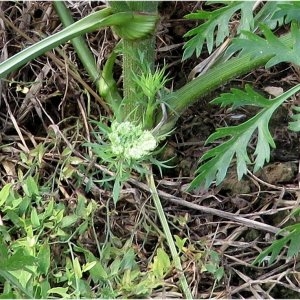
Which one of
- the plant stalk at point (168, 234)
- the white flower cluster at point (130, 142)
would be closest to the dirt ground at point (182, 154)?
the plant stalk at point (168, 234)

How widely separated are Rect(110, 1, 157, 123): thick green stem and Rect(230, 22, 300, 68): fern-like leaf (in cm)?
22

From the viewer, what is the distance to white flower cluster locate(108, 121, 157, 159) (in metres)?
1.20

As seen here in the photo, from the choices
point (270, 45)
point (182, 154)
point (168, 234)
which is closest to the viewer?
point (270, 45)

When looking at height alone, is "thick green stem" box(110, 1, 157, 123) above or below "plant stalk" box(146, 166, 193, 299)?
above

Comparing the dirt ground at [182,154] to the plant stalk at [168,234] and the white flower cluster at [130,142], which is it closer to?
the plant stalk at [168,234]

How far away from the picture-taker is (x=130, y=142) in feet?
3.97

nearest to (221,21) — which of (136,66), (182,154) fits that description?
(136,66)

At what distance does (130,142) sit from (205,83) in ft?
0.79

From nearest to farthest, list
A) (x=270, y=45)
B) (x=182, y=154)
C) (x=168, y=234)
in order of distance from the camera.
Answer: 1. (x=270, y=45)
2. (x=168, y=234)
3. (x=182, y=154)

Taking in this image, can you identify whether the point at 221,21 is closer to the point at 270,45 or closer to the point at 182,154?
the point at 270,45

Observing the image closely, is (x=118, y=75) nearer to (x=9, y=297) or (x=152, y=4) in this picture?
(x=152, y=4)

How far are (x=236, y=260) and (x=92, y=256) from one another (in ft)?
Result: 0.98

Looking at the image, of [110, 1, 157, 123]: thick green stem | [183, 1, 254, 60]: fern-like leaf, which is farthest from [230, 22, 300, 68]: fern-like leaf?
[110, 1, 157, 123]: thick green stem

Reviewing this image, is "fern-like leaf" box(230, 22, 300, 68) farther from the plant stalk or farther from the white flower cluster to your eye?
the plant stalk
